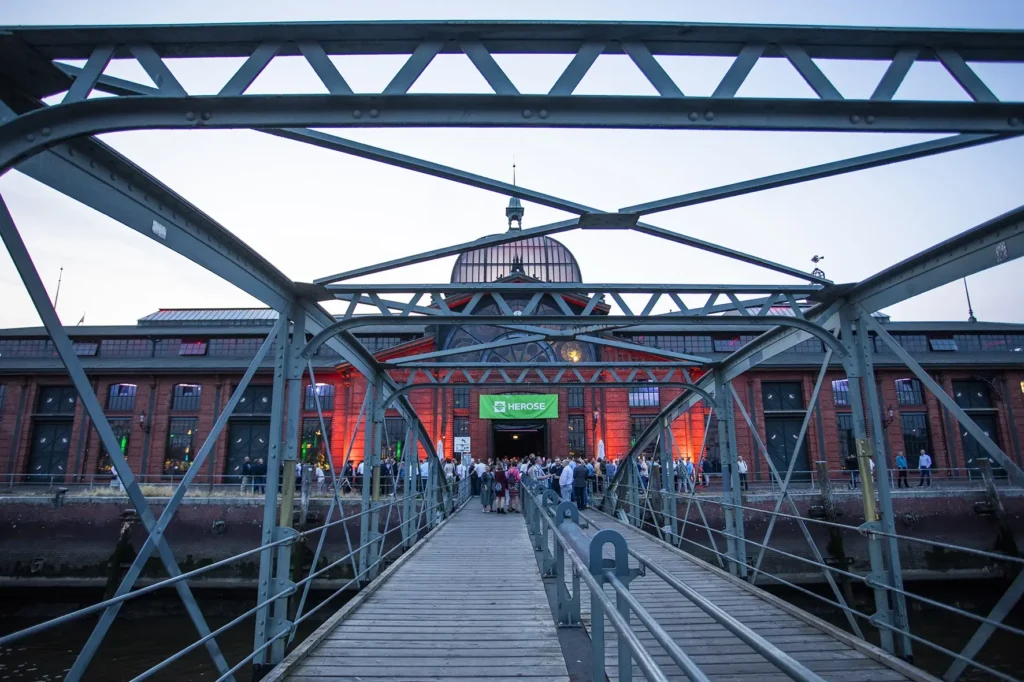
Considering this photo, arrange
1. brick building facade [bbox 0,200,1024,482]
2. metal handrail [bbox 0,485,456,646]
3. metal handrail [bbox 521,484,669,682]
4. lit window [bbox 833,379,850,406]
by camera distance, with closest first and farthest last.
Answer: metal handrail [bbox 521,484,669,682], metal handrail [bbox 0,485,456,646], brick building facade [bbox 0,200,1024,482], lit window [bbox 833,379,850,406]

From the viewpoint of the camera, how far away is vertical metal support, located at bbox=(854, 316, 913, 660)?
6359 mm

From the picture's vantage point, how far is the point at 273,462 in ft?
22.7

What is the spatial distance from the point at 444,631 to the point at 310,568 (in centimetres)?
609

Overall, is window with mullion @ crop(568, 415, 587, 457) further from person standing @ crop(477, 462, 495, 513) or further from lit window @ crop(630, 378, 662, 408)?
person standing @ crop(477, 462, 495, 513)

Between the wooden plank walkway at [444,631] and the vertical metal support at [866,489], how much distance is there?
361 cm

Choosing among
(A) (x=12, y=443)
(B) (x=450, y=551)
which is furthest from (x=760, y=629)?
(A) (x=12, y=443)

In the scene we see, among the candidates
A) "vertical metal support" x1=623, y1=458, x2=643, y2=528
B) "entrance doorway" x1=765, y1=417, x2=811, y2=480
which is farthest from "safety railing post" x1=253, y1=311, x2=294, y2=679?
"entrance doorway" x1=765, y1=417, x2=811, y2=480

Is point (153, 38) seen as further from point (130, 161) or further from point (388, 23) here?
point (388, 23)

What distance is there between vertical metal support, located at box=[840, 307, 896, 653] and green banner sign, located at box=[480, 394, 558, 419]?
707 inches

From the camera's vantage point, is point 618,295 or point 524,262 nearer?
point 618,295

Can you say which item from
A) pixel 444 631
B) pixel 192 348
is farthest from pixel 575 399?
pixel 444 631

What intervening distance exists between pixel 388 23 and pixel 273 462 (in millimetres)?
5038

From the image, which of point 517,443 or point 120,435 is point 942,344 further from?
point 120,435

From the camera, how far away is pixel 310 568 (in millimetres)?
11445
